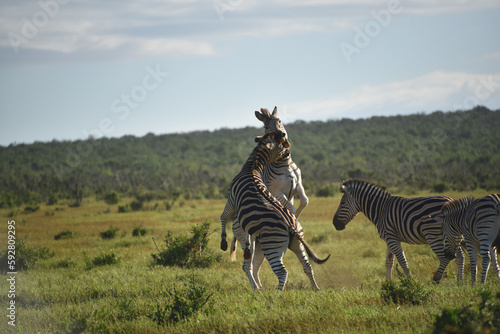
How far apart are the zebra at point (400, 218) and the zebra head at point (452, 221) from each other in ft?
0.39

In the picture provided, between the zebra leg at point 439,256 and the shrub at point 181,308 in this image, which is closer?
the shrub at point 181,308

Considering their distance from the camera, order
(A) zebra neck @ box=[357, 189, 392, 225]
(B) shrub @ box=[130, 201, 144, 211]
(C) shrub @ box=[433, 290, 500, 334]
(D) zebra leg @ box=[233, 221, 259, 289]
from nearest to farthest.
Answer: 1. (C) shrub @ box=[433, 290, 500, 334]
2. (D) zebra leg @ box=[233, 221, 259, 289]
3. (A) zebra neck @ box=[357, 189, 392, 225]
4. (B) shrub @ box=[130, 201, 144, 211]

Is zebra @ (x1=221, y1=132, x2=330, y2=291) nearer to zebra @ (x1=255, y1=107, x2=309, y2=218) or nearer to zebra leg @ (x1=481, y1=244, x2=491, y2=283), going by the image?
zebra @ (x1=255, y1=107, x2=309, y2=218)

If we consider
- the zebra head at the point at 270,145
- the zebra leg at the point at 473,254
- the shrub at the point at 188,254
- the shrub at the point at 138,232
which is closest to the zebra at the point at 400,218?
the zebra leg at the point at 473,254

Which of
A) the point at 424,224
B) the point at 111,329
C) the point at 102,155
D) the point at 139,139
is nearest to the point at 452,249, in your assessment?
the point at 424,224

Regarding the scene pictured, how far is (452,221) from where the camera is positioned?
25.9ft

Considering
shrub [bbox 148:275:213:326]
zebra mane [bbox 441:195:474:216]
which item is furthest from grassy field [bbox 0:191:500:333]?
zebra mane [bbox 441:195:474:216]

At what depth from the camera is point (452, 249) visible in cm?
798

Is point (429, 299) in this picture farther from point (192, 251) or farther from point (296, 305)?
point (192, 251)

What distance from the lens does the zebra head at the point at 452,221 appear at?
25.7ft

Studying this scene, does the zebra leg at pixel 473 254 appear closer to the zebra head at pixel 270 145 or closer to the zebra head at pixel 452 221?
the zebra head at pixel 452 221

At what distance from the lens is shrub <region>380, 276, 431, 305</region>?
21.1ft

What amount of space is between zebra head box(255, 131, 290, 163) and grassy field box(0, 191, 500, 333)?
220 centimetres

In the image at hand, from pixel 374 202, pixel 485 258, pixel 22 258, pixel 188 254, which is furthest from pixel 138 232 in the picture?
pixel 485 258
